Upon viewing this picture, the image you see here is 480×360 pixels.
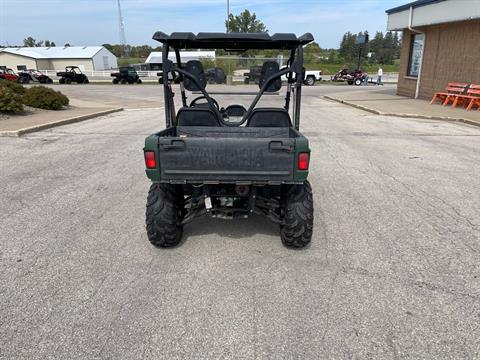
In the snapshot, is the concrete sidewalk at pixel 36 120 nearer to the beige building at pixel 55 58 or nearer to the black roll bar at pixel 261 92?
the black roll bar at pixel 261 92

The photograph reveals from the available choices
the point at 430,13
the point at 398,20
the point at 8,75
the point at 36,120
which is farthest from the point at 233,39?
the point at 8,75

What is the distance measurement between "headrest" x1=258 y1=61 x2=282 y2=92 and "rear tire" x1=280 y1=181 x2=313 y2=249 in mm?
1467

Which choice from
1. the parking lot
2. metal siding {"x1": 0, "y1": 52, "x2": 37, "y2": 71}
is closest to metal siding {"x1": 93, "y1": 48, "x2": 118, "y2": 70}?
metal siding {"x1": 0, "y1": 52, "x2": 37, "y2": 71}

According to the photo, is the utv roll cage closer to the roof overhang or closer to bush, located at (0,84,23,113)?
bush, located at (0,84,23,113)

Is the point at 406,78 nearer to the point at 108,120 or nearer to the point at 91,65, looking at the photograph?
the point at 108,120

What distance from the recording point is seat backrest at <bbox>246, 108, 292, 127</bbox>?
4.23 m

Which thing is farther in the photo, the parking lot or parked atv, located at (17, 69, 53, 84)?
parked atv, located at (17, 69, 53, 84)

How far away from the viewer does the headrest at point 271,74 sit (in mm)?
4525

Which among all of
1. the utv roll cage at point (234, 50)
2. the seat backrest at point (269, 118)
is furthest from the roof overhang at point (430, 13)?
the seat backrest at point (269, 118)

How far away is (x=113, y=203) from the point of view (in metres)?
5.00

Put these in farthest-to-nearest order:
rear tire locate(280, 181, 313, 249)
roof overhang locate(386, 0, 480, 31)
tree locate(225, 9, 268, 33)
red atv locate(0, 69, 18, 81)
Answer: tree locate(225, 9, 268, 33) → red atv locate(0, 69, 18, 81) → roof overhang locate(386, 0, 480, 31) → rear tire locate(280, 181, 313, 249)

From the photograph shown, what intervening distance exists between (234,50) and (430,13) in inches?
611

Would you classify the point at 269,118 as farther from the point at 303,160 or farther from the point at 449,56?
the point at 449,56

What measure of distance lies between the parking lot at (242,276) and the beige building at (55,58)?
67211mm
